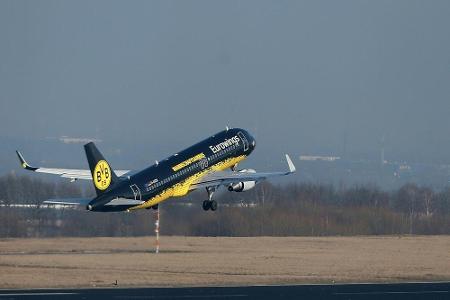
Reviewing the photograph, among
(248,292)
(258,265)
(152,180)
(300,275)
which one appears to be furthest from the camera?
(152,180)

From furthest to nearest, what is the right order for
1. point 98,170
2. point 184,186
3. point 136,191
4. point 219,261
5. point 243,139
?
point 243,139 → point 184,186 → point 136,191 → point 98,170 → point 219,261

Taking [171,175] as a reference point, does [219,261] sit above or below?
below

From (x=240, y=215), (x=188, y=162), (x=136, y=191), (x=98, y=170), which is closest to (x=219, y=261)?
(x=136, y=191)

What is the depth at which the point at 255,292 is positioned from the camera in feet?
219

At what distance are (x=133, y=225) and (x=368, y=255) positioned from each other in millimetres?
30152

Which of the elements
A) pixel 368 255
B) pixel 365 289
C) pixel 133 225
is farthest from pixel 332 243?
pixel 365 289

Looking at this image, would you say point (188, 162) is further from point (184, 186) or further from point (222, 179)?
point (222, 179)

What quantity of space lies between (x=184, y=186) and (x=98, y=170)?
1028cm

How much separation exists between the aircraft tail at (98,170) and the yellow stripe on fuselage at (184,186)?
3.36 metres

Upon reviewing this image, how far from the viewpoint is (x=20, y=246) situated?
99125mm

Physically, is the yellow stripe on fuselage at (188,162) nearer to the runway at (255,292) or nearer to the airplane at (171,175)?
the airplane at (171,175)

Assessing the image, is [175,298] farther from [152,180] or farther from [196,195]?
[196,195]

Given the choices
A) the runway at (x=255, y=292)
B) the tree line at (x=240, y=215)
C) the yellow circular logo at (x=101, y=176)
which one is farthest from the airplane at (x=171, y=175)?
the runway at (x=255, y=292)

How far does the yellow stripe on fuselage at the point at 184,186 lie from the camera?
309 feet
